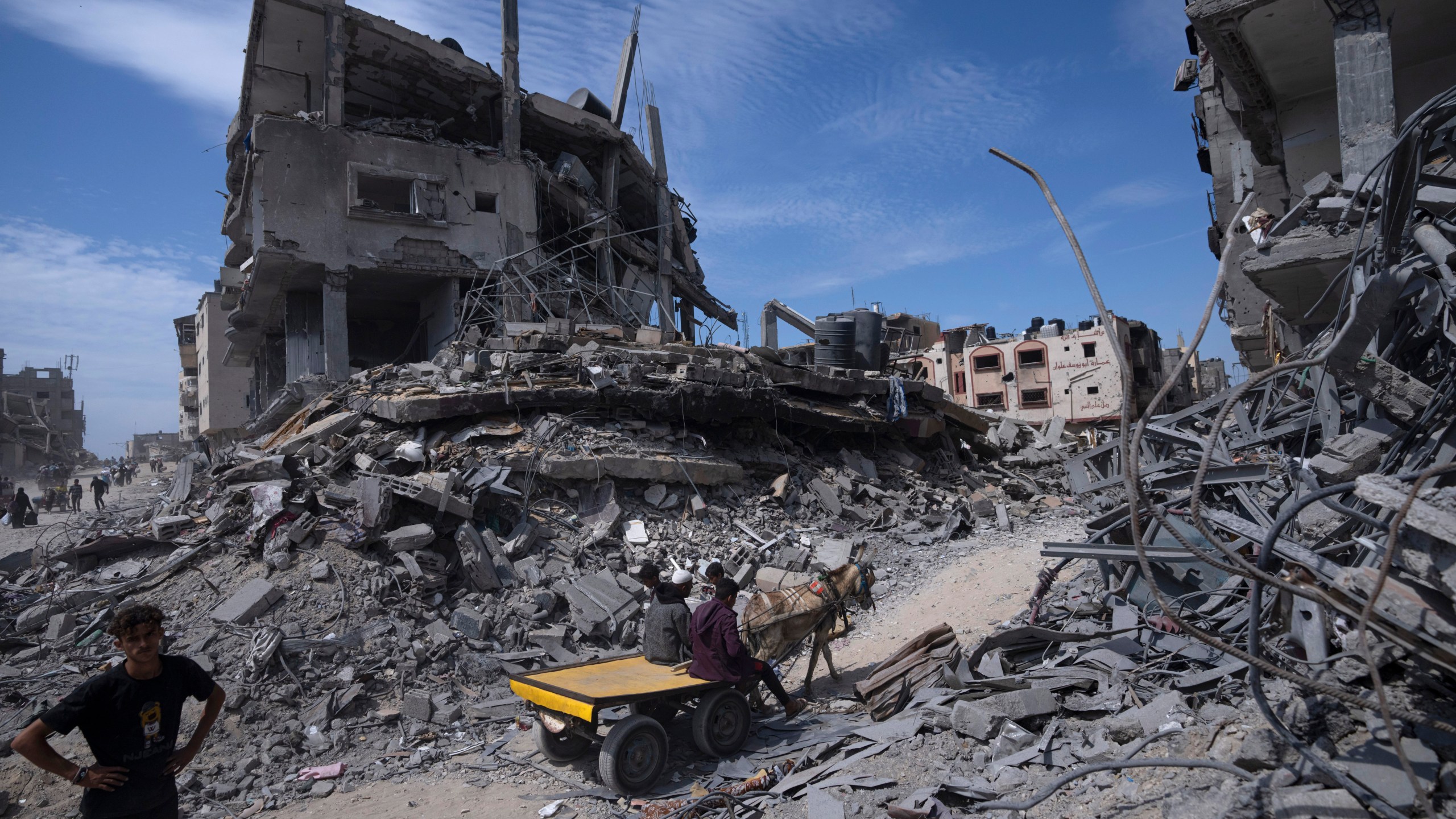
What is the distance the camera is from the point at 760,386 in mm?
14039

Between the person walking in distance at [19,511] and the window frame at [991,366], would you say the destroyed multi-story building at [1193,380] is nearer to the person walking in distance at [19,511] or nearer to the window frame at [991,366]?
the window frame at [991,366]

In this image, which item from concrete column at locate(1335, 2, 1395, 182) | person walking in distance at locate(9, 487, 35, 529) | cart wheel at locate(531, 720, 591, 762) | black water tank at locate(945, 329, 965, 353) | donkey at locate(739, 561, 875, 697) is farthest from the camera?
black water tank at locate(945, 329, 965, 353)

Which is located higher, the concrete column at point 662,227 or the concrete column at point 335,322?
the concrete column at point 662,227

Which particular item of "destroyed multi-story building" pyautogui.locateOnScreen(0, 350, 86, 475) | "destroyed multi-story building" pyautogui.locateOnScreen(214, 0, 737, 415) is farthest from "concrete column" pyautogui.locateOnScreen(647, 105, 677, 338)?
"destroyed multi-story building" pyautogui.locateOnScreen(0, 350, 86, 475)

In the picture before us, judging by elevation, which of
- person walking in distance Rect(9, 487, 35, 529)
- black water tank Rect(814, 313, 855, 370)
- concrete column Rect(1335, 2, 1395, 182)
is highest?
concrete column Rect(1335, 2, 1395, 182)

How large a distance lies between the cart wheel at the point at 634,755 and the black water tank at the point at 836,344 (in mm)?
13234

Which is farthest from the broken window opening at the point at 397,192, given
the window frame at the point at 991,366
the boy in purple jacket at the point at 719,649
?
the window frame at the point at 991,366

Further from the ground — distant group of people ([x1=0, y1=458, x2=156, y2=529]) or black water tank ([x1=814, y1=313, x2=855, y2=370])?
black water tank ([x1=814, y1=313, x2=855, y2=370])

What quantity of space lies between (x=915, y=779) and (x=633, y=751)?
1.98 m

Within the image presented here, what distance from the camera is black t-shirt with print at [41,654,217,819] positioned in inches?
123

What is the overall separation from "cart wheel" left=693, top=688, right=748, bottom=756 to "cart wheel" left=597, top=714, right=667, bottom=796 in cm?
32

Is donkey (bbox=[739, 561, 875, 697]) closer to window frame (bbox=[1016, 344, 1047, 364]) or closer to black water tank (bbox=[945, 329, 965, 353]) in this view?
window frame (bbox=[1016, 344, 1047, 364])

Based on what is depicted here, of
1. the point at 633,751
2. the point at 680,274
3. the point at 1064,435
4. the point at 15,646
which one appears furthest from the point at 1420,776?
the point at 680,274

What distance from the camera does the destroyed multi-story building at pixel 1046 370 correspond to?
1372 inches
